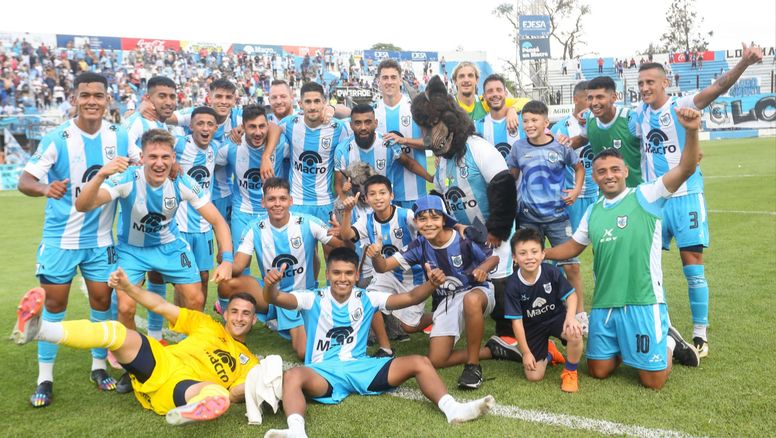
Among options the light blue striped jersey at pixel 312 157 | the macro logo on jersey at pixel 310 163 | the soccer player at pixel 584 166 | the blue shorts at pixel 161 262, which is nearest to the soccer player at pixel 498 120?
the soccer player at pixel 584 166

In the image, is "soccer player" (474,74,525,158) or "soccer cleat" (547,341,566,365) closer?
"soccer cleat" (547,341,566,365)

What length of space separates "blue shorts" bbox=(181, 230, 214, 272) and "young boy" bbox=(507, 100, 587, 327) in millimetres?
3221

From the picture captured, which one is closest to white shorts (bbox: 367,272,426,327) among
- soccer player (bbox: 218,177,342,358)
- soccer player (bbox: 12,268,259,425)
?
soccer player (bbox: 218,177,342,358)

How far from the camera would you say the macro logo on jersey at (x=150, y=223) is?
4.85m

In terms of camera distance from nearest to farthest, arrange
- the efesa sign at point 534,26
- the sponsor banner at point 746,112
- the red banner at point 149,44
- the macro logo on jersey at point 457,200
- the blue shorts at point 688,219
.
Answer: the blue shorts at point 688,219 → the macro logo on jersey at point 457,200 → the sponsor banner at point 746,112 → the red banner at point 149,44 → the efesa sign at point 534,26

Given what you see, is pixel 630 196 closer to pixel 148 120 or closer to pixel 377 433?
pixel 377 433

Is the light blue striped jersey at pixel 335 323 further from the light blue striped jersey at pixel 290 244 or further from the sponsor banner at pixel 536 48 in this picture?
the sponsor banner at pixel 536 48

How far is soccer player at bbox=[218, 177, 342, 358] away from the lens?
Result: 520 cm

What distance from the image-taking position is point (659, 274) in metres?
4.32

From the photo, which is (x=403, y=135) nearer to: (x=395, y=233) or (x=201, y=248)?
(x=395, y=233)

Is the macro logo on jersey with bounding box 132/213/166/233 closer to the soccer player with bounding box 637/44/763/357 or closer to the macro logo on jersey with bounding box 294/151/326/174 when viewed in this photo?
the macro logo on jersey with bounding box 294/151/326/174

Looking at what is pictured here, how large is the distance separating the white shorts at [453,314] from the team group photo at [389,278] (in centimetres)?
2

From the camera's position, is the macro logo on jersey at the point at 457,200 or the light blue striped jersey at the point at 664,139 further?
the macro logo on jersey at the point at 457,200

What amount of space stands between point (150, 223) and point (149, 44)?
38.3 metres
